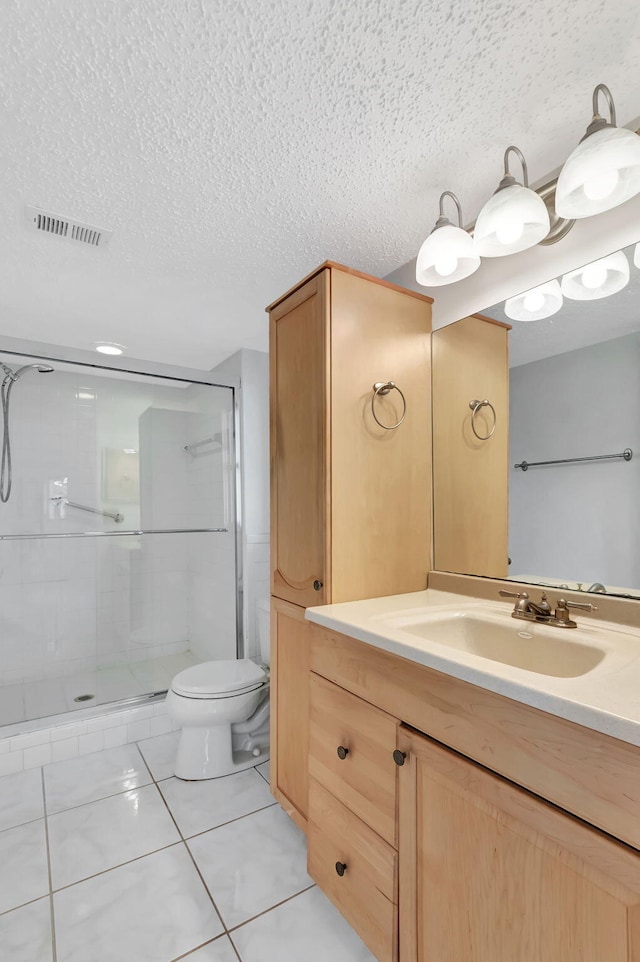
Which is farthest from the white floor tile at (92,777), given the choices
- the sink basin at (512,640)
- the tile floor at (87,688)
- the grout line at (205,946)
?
the sink basin at (512,640)

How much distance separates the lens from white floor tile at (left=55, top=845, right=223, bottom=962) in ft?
4.00

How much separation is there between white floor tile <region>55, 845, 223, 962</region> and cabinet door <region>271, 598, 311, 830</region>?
0.38m

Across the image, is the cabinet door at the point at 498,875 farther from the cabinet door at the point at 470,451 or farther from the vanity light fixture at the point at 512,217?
the vanity light fixture at the point at 512,217

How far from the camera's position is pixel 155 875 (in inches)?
57.6

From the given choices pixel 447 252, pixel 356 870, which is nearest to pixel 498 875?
pixel 356 870

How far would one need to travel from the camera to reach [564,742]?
73 cm

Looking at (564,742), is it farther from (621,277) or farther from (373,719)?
(621,277)

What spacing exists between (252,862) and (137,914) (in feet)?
1.19

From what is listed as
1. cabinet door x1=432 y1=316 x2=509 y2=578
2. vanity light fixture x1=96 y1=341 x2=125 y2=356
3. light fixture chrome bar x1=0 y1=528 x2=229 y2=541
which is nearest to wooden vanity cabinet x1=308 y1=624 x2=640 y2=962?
cabinet door x1=432 y1=316 x2=509 y2=578

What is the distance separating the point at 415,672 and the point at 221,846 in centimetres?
116

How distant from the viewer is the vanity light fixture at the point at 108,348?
2.71 m

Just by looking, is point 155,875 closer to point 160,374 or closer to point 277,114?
point 277,114

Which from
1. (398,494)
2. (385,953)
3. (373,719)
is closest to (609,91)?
(398,494)

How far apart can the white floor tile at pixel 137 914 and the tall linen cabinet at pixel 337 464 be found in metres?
0.40
